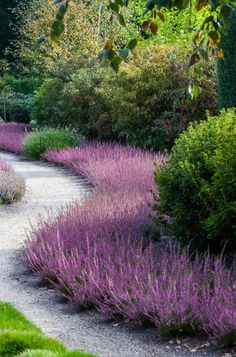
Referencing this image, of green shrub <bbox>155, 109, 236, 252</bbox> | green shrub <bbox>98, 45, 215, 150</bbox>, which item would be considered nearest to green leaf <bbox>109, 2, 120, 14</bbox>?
green shrub <bbox>155, 109, 236, 252</bbox>

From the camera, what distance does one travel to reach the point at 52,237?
677 centimetres

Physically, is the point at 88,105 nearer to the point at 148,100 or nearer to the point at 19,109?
the point at 148,100

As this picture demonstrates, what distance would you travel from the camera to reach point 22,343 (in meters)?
4.27

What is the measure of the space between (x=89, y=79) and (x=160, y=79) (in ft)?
13.1

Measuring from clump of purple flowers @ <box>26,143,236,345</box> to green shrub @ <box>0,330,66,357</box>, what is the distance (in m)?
0.70

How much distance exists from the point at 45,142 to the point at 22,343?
13.5m

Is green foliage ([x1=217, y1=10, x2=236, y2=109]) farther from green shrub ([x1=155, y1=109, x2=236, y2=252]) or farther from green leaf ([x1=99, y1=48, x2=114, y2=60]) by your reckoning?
green leaf ([x1=99, y1=48, x2=114, y2=60])

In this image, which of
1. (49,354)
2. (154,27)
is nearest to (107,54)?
(154,27)

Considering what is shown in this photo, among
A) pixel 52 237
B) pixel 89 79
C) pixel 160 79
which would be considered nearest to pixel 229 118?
pixel 52 237

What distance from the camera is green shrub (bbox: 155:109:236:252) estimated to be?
19.1ft

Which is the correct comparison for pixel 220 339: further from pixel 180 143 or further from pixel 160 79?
pixel 160 79

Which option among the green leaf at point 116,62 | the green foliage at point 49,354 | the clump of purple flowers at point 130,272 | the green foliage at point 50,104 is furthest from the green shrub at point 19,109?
the green leaf at point 116,62

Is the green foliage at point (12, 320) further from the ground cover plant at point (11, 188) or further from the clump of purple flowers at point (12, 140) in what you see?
the clump of purple flowers at point (12, 140)

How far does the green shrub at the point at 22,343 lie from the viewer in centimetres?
422
